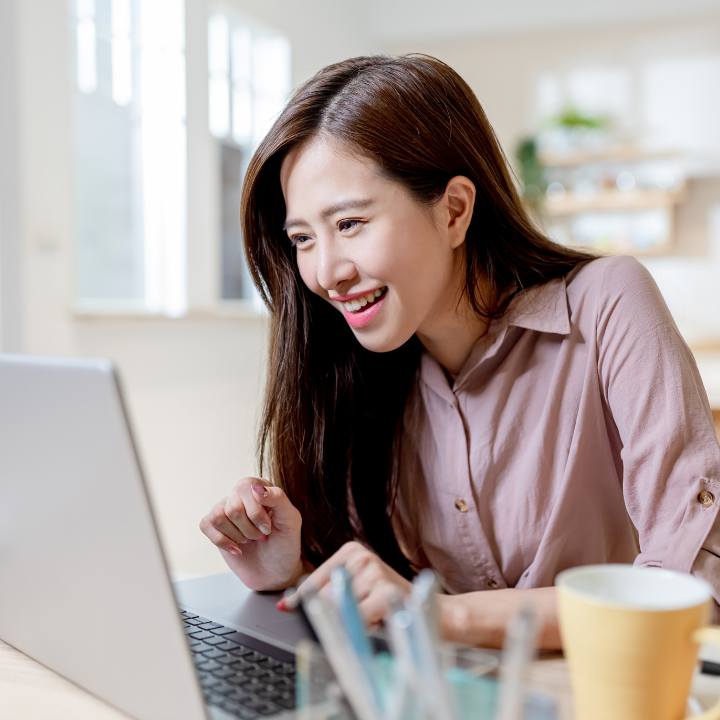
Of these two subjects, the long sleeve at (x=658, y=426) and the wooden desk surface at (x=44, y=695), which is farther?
the long sleeve at (x=658, y=426)

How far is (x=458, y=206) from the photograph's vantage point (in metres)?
1.11

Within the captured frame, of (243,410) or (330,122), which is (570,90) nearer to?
(243,410)

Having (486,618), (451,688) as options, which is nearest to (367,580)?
(486,618)

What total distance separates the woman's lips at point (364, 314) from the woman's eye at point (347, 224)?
0.10 meters

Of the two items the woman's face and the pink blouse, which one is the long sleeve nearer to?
the pink blouse

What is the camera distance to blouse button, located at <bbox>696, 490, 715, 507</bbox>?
0.86 m

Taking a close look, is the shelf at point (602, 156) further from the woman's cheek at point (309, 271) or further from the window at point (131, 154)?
the woman's cheek at point (309, 271)

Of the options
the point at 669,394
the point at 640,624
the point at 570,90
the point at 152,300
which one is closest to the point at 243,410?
the point at 152,300

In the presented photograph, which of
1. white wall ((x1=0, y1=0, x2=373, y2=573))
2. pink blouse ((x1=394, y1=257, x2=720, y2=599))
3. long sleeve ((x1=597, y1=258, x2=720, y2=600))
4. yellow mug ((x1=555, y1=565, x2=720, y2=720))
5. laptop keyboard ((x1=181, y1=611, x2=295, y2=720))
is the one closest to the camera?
yellow mug ((x1=555, y1=565, x2=720, y2=720))

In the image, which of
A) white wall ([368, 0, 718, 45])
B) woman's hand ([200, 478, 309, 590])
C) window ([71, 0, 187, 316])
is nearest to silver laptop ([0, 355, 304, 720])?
woman's hand ([200, 478, 309, 590])

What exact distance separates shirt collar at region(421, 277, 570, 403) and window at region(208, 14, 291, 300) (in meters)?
3.08

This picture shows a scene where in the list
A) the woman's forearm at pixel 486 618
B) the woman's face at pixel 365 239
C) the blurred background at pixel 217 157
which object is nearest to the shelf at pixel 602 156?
the blurred background at pixel 217 157

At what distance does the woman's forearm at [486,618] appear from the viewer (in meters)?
0.75

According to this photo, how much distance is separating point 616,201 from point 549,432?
436cm
